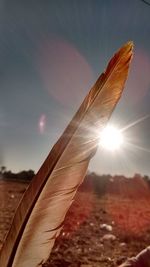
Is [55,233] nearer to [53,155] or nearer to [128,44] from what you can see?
[53,155]

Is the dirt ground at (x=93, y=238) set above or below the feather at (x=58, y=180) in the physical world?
above

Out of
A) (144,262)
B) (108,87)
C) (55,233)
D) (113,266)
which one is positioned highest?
(113,266)

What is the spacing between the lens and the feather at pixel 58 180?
1425 mm

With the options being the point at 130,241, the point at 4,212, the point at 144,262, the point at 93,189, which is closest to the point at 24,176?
the point at 93,189

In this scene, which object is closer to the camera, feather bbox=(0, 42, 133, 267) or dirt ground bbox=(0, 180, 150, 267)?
feather bbox=(0, 42, 133, 267)

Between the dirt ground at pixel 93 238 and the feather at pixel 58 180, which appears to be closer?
the feather at pixel 58 180

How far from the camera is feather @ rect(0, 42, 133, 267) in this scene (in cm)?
142

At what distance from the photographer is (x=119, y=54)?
161 centimetres

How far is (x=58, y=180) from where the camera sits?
5.02 ft

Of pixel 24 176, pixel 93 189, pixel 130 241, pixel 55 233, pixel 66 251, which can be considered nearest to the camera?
pixel 55 233

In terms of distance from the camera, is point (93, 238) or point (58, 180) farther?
point (93, 238)

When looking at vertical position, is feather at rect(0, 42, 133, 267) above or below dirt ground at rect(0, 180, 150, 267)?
below

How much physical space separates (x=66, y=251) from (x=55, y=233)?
16.2 feet

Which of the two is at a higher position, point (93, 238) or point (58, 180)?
point (93, 238)
